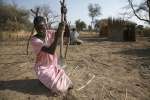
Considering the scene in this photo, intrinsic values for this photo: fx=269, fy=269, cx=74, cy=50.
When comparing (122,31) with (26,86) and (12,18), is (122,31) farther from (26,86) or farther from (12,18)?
(12,18)

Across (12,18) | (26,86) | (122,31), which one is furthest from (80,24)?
(26,86)

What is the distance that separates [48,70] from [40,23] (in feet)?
2.49

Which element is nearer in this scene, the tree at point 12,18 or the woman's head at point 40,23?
the woman's head at point 40,23

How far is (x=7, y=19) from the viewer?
34938mm

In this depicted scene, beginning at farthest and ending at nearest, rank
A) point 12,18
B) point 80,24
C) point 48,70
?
point 80,24, point 12,18, point 48,70

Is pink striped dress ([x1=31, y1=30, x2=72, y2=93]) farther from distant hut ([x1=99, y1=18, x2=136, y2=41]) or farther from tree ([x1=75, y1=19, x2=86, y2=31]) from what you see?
tree ([x1=75, y1=19, x2=86, y2=31])

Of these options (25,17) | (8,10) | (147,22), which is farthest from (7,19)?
(147,22)

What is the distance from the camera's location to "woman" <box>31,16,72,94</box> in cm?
418

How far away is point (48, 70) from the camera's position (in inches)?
168

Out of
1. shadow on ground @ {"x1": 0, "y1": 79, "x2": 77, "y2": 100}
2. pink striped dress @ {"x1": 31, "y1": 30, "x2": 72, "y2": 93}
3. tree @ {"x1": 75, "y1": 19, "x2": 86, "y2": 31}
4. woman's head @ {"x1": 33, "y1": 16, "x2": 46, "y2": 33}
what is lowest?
shadow on ground @ {"x1": 0, "y1": 79, "x2": 77, "y2": 100}

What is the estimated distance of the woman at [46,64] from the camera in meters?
4.18

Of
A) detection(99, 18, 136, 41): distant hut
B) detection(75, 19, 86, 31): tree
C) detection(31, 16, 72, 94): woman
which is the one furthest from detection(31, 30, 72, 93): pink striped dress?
Result: detection(75, 19, 86, 31): tree

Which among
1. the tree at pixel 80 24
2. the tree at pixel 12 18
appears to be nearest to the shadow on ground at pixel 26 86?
the tree at pixel 12 18

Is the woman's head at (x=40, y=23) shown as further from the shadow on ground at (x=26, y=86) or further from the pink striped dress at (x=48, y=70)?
the shadow on ground at (x=26, y=86)
